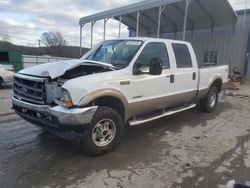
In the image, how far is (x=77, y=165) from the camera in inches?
146

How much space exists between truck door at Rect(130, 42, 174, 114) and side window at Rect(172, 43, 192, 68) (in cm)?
38

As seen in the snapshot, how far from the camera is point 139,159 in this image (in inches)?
155

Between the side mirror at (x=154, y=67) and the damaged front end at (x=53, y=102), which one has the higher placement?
the side mirror at (x=154, y=67)

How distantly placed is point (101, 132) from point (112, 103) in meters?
0.57

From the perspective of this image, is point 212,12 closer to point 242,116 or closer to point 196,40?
point 196,40

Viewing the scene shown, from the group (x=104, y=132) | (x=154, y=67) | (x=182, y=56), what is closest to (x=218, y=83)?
(x=182, y=56)

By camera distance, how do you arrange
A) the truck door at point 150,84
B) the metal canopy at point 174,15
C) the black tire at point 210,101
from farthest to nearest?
1. the metal canopy at point 174,15
2. the black tire at point 210,101
3. the truck door at point 150,84

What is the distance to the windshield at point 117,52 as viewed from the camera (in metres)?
4.64

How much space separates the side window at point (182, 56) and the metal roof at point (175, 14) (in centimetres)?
832

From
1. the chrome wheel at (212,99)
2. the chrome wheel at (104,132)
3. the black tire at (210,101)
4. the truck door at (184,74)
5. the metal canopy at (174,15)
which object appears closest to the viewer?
the chrome wheel at (104,132)

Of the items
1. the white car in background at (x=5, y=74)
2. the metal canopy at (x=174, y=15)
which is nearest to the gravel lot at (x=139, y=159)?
the white car in background at (x=5, y=74)

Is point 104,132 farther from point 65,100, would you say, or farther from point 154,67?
point 154,67

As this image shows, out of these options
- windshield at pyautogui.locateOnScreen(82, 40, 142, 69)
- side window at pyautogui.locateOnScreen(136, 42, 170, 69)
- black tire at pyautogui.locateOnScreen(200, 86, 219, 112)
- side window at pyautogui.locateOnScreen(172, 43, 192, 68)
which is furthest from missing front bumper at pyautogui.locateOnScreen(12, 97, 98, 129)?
black tire at pyautogui.locateOnScreen(200, 86, 219, 112)

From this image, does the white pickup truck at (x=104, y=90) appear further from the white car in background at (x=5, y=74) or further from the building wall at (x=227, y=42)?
the building wall at (x=227, y=42)
